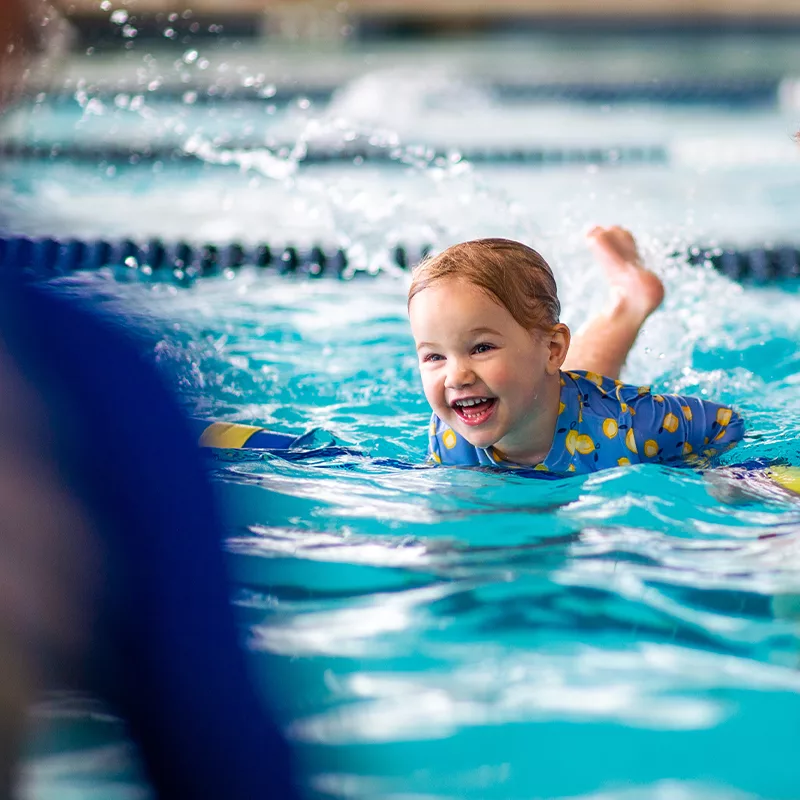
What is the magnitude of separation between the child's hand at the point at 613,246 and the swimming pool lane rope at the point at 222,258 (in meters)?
1.23

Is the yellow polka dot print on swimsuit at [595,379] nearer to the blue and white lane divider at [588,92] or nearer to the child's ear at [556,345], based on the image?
the child's ear at [556,345]

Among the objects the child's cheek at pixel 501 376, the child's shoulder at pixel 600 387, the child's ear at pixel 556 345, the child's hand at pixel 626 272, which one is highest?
the child's hand at pixel 626 272

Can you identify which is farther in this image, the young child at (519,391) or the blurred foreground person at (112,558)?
the young child at (519,391)

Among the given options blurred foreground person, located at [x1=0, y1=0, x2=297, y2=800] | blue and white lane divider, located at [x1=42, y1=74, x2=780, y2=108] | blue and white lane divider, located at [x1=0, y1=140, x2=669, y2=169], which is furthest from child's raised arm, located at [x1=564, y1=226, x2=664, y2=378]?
blue and white lane divider, located at [x1=42, y1=74, x2=780, y2=108]

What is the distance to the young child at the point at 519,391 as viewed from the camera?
83.3 inches

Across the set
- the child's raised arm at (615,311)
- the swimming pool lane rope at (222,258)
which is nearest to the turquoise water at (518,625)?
the child's raised arm at (615,311)

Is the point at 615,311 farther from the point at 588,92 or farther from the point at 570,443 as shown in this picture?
the point at 588,92

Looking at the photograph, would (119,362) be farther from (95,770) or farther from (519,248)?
(519,248)

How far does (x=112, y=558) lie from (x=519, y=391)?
1.37 metres

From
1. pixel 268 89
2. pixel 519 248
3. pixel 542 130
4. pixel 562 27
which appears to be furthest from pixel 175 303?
pixel 562 27

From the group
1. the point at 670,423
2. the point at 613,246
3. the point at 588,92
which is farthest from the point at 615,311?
the point at 588,92

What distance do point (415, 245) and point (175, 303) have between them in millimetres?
1068

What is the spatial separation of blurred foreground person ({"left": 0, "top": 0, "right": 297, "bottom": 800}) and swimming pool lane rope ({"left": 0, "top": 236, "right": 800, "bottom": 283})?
3.67 m

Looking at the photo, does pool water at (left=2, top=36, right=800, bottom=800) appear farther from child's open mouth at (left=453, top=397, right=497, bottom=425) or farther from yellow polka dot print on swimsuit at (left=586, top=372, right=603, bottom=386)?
yellow polka dot print on swimsuit at (left=586, top=372, right=603, bottom=386)
